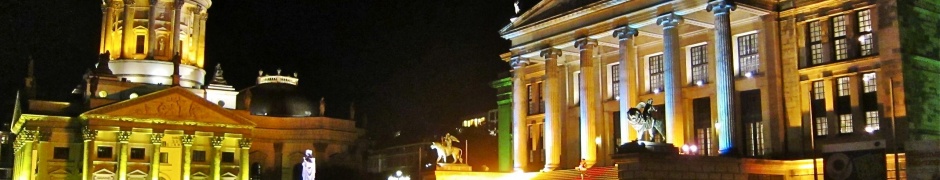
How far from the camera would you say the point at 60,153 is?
6875 centimetres

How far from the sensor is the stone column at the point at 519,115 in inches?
2024

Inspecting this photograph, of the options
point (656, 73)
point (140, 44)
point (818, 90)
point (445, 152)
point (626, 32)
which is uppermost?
point (140, 44)

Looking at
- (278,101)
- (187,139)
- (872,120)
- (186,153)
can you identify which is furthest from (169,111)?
(872,120)

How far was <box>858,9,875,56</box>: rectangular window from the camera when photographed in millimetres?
38156

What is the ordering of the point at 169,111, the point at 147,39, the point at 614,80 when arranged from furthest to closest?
the point at 147,39
the point at 169,111
the point at 614,80

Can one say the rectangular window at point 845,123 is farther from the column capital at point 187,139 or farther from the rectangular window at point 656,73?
the column capital at point 187,139

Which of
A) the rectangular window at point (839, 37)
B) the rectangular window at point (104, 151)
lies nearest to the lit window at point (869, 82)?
the rectangular window at point (839, 37)

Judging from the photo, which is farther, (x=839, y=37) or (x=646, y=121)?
(x=839, y=37)

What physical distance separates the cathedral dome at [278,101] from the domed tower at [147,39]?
8.33 m

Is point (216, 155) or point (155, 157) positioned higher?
point (216, 155)

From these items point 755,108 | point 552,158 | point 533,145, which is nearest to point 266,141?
point 533,145

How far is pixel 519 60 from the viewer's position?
52.2 m

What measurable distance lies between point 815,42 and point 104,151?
4833 centimetres

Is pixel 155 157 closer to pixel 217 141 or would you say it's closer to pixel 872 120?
pixel 217 141
